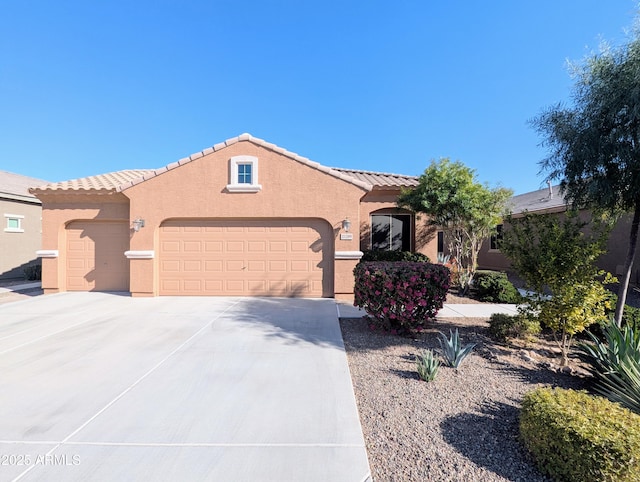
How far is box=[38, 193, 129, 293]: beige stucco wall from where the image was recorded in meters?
9.54

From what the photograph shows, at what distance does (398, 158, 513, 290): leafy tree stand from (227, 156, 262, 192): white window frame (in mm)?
5408

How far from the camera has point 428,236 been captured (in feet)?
38.5

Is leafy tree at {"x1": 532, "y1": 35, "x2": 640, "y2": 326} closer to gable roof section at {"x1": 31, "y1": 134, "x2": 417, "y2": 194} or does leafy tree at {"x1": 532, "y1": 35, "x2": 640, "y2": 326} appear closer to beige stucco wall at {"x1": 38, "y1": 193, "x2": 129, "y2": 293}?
gable roof section at {"x1": 31, "y1": 134, "x2": 417, "y2": 194}

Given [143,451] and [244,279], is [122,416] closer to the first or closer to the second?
[143,451]

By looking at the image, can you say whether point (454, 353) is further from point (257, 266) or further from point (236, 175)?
point (236, 175)

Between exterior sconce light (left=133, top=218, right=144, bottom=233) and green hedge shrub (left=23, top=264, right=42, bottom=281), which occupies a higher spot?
exterior sconce light (left=133, top=218, right=144, bottom=233)

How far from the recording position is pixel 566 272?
440 centimetres

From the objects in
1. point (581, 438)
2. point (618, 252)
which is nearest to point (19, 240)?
point (581, 438)

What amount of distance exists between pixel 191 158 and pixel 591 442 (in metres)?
10.4

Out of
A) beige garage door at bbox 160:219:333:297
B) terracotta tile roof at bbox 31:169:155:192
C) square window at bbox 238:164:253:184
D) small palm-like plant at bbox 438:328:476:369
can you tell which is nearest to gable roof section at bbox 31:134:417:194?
terracotta tile roof at bbox 31:169:155:192

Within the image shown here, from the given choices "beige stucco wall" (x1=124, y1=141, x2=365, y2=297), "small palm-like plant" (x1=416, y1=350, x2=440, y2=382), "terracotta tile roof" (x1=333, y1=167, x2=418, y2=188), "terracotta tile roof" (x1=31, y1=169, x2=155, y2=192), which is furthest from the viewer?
"terracotta tile roof" (x1=333, y1=167, x2=418, y2=188)

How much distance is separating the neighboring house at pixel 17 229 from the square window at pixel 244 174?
42.9 ft

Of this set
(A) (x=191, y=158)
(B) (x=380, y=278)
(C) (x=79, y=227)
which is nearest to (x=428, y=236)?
(B) (x=380, y=278)

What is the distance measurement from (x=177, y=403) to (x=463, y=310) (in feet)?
24.1
